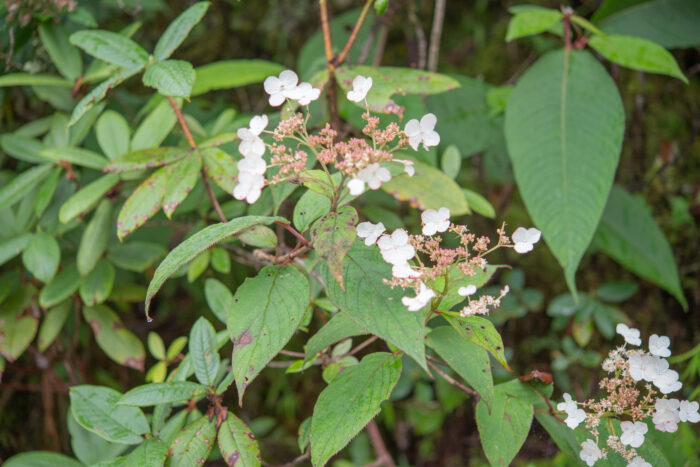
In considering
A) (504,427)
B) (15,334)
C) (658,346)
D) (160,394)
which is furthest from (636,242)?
(15,334)

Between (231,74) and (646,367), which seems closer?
(646,367)

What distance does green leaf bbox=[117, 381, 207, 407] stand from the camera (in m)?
0.75

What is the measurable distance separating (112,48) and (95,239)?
371mm

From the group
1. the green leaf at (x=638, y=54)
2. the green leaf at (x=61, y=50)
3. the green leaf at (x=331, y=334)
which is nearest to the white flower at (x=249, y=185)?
the green leaf at (x=331, y=334)

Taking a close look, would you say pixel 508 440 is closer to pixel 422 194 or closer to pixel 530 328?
pixel 422 194

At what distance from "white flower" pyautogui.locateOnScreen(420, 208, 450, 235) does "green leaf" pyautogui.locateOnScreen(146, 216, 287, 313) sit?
175mm

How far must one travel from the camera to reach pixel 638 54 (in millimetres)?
1212

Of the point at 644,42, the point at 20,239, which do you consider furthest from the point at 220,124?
the point at 644,42

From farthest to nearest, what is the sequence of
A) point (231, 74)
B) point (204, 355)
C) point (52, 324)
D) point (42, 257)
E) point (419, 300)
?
point (231, 74) → point (52, 324) → point (42, 257) → point (204, 355) → point (419, 300)

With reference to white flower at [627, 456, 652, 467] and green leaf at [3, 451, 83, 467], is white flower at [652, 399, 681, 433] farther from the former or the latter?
green leaf at [3, 451, 83, 467]

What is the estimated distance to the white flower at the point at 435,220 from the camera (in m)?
0.65

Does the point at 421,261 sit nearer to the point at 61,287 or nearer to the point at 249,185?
the point at 249,185

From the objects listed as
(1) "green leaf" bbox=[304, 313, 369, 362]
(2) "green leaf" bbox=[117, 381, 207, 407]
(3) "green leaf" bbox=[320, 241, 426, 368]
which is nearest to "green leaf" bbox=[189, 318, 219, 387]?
(2) "green leaf" bbox=[117, 381, 207, 407]

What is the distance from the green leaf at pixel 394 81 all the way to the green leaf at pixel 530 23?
261mm
